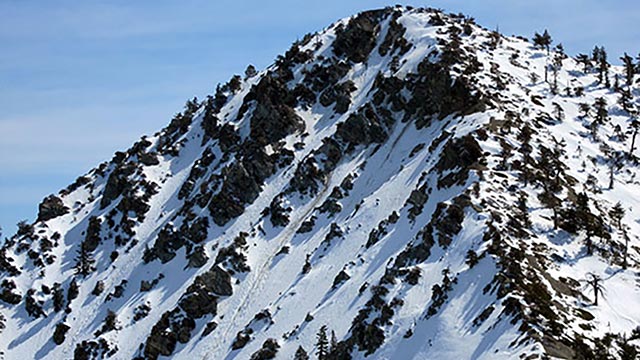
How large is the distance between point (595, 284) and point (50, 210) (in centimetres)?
10894

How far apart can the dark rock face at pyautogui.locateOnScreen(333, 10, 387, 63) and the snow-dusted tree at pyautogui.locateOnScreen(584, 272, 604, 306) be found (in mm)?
79380

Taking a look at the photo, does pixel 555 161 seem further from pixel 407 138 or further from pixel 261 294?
pixel 261 294

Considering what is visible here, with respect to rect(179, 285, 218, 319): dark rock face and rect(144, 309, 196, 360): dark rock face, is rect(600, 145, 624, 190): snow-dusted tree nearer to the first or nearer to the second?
rect(179, 285, 218, 319): dark rock face

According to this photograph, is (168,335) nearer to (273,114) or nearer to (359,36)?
(273,114)

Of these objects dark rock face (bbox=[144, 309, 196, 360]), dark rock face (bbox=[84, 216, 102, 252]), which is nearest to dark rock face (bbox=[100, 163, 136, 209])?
dark rock face (bbox=[84, 216, 102, 252])

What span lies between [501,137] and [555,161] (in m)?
7.29

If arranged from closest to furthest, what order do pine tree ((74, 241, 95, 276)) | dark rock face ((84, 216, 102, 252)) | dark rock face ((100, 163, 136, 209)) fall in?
pine tree ((74, 241, 95, 276)), dark rock face ((84, 216, 102, 252)), dark rock face ((100, 163, 136, 209))

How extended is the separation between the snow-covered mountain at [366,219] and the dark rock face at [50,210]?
0.45m

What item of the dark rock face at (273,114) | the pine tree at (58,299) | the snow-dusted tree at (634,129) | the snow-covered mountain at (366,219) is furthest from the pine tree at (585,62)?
the pine tree at (58,299)

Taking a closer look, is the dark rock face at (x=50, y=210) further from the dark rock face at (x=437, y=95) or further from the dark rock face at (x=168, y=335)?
the dark rock face at (x=437, y=95)

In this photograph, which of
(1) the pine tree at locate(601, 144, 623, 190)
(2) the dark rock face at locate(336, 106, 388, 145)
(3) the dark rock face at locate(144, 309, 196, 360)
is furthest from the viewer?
(2) the dark rock face at locate(336, 106, 388, 145)

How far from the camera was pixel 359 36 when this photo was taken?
14188 centimetres

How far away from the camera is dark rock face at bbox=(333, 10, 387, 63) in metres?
139

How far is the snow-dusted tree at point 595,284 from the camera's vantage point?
63.8m
